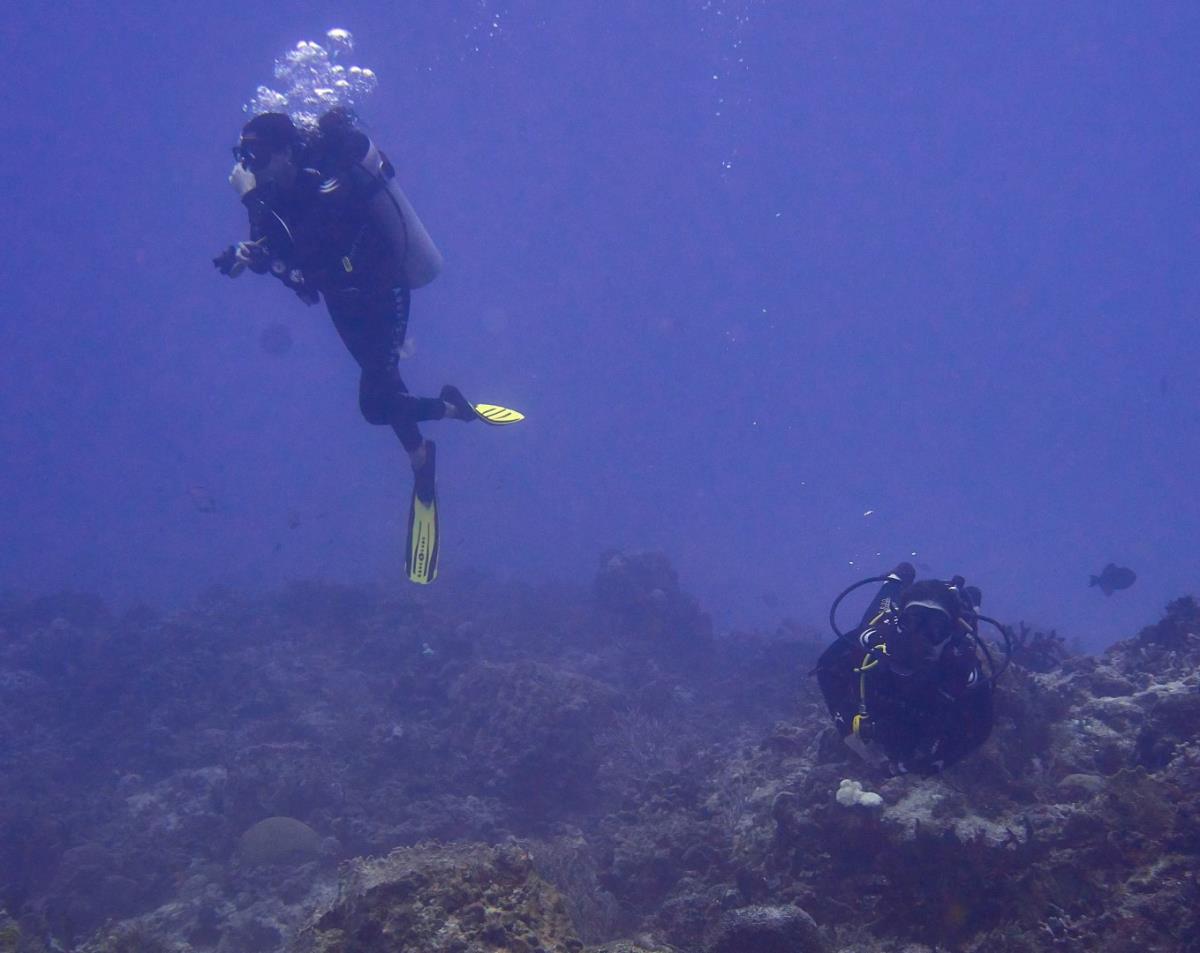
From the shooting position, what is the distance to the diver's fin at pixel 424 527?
310 inches

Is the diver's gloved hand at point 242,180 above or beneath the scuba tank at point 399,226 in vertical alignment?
beneath

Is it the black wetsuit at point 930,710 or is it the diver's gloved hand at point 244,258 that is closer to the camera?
the black wetsuit at point 930,710

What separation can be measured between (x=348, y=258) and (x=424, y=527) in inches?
117

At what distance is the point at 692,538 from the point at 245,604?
2213 inches

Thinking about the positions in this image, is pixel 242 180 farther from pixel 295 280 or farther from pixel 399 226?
pixel 399 226

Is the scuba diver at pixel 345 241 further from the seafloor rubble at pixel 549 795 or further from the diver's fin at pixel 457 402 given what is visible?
the seafloor rubble at pixel 549 795

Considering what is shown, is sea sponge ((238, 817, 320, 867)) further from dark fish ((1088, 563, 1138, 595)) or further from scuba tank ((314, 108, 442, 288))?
dark fish ((1088, 563, 1138, 595))

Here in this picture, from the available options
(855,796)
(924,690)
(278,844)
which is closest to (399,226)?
(924,690)

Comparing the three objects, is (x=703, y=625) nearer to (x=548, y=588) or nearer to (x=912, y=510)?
(x=548, y=588)

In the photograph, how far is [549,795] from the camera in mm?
10500

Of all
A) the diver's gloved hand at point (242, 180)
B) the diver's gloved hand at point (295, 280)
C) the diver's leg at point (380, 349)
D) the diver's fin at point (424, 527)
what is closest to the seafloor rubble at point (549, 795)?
the diver's fin at point (424, 527)

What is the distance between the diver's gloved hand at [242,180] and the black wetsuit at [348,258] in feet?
0.94

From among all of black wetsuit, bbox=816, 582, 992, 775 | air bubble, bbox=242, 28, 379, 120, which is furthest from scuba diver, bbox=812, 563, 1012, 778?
air bubble, bbox=242, 28, 379, 120

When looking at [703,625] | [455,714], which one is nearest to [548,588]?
[703,625]
